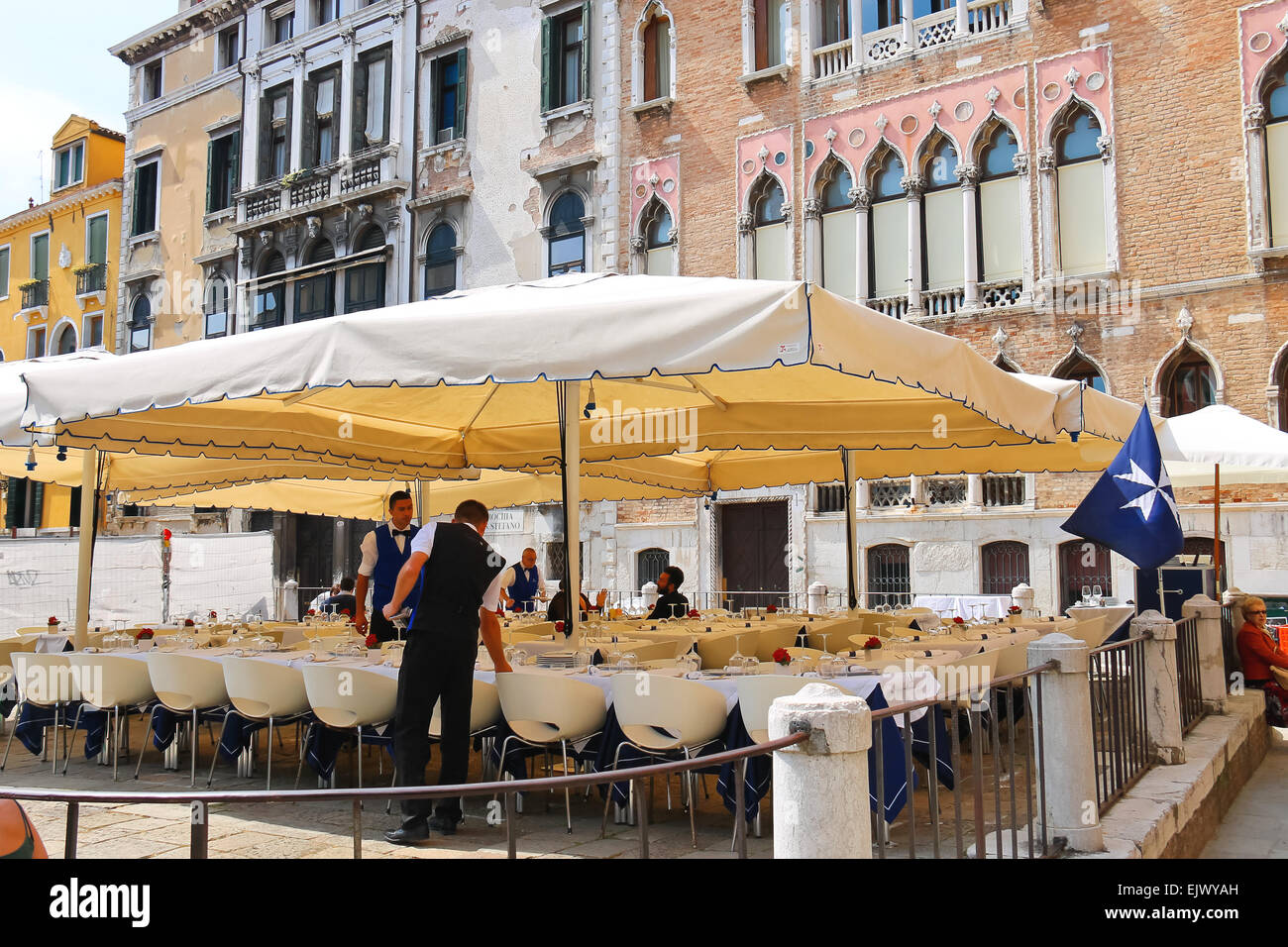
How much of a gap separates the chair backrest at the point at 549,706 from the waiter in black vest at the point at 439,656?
0.51 m

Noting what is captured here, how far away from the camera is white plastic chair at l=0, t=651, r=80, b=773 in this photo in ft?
25.4

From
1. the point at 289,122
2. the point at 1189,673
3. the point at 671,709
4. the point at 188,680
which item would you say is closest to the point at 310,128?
the point at 289,122

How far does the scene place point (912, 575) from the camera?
18484mm

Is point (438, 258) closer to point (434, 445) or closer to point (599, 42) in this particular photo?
point (599, 42)

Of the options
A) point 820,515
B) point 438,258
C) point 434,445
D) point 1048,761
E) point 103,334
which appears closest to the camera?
point 1048,761

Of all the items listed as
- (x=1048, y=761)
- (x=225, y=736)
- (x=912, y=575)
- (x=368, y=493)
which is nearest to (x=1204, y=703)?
(x=1048, y=761)

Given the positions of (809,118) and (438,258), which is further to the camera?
(438,258)

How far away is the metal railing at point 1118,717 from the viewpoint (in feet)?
19.2

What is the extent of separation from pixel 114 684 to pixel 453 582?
3436 mm

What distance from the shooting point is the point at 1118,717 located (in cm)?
626

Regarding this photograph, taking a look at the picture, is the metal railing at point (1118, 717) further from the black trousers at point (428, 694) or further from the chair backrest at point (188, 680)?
the chair backrest at point (188, 680)

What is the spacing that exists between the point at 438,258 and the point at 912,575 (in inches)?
508

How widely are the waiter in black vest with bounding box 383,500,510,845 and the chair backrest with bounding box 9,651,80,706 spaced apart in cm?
339

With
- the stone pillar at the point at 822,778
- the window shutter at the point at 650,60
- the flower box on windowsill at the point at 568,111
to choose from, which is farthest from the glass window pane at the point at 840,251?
the stone pillar at the point at 822,778
